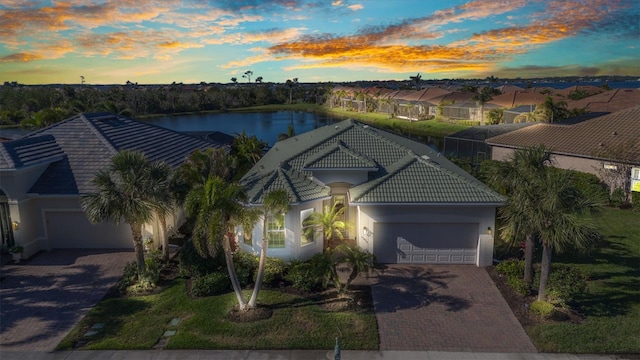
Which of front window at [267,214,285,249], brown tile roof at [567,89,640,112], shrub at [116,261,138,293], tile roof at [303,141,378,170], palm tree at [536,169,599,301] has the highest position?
brown tile roof at [567,89,640,112]

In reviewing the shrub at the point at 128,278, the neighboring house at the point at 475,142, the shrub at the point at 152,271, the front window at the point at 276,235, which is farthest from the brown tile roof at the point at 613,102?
the shrub at the point at 128,278

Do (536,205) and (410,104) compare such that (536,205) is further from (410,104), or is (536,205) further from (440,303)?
(410,104)

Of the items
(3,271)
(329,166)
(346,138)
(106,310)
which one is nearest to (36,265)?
(3,271)

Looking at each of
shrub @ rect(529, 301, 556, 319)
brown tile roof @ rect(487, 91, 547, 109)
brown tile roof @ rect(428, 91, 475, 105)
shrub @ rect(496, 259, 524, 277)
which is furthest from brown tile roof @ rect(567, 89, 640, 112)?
shrub @ rect(529, 301, 556, 319)

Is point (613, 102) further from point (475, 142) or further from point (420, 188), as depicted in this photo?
point (420, 188)

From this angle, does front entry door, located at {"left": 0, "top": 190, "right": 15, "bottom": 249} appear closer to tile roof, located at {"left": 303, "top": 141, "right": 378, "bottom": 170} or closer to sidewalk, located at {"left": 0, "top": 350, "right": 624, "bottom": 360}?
sidewalk, located at {"left": 0, "top": 350, "right": 624, "bottom": 360}
